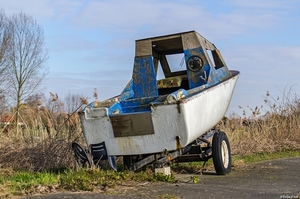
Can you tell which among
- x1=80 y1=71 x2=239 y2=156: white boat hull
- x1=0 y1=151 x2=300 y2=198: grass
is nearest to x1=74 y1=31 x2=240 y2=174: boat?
x1=80 y1=71 x2=239 y2=156: white boat hull

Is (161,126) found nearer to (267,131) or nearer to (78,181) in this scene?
(78,181)

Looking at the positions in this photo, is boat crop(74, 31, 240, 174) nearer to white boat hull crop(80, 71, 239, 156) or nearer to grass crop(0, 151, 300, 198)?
white boat hull crop(80, 71, 239, 156)

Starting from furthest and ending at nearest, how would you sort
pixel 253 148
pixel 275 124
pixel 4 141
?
pixel 275 124
pixel 253 148
pixel 4 141

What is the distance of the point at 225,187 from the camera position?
22.6ft

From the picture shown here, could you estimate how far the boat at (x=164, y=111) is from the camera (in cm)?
730

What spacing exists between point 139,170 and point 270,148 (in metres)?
6.21

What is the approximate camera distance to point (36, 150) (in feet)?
31.2

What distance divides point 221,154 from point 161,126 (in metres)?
1.43

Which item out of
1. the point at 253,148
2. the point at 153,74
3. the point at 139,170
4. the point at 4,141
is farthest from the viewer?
the point at 253,148

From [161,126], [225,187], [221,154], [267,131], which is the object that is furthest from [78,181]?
[267,131]

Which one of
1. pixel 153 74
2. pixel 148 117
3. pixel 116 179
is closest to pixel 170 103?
pixel 148 117

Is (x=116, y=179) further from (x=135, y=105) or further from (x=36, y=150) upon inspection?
(x=36, y=150)

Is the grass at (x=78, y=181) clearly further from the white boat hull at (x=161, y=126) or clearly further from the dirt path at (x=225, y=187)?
the white boat hull at (x=161, y=126)

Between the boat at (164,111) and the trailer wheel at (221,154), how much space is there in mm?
17
